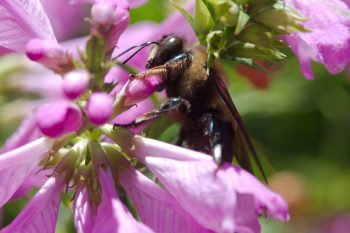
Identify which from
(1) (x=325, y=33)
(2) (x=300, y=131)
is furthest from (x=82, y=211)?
(2) (x=300, y=131)

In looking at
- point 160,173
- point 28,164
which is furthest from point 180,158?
point 28,164

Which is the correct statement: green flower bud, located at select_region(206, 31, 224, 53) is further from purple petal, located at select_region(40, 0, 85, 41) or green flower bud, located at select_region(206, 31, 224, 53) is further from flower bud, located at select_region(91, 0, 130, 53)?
purple petal, located at select_region(40, 0, 85, 41)

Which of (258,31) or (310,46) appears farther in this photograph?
(310,46)

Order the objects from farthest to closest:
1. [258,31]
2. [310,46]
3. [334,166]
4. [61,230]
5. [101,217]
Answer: [334,166] < [61,230] < [310,46] < [258,31] < [101,217]

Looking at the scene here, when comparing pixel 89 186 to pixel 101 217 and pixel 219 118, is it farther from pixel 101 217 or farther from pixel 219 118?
pixel 219 118

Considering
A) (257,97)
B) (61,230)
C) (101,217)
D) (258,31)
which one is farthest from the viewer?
(257,97)

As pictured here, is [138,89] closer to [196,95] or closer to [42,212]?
[196,95]
